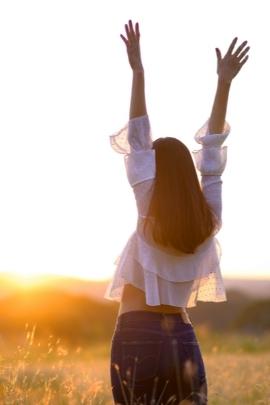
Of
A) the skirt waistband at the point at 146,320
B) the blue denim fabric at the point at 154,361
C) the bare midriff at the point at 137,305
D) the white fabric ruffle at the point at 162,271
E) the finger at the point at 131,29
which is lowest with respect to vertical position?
the blue denim fabric at the point at 154,361

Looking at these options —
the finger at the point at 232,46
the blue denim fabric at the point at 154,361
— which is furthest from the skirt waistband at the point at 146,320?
the finger at the point at 232,46

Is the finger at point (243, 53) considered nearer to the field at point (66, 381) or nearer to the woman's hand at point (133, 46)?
the woman's hand at point (133, 46)

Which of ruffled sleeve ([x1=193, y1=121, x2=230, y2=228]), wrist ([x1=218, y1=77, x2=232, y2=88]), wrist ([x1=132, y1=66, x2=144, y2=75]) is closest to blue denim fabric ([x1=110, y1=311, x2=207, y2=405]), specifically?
ruffled sleeve ([x1=193, y1=121, x2=230, y2=228])

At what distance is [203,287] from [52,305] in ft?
102

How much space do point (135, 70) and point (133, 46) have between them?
0.19m

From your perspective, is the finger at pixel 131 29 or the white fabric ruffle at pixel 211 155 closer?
the white fabric ruffle at pixel 211 155

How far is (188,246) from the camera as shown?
425 cm

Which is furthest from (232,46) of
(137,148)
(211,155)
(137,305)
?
(137,305)

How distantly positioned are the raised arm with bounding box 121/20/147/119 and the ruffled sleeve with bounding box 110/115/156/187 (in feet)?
0.20

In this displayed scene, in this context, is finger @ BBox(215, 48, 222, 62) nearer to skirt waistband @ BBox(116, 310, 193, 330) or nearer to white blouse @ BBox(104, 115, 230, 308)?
white blouse @ BBox(104, 115, 230, 308)

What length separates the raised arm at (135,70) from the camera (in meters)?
4.60

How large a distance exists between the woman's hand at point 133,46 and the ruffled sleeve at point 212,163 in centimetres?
55

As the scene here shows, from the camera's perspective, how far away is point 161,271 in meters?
4.33

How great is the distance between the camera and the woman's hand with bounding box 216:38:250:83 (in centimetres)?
500
